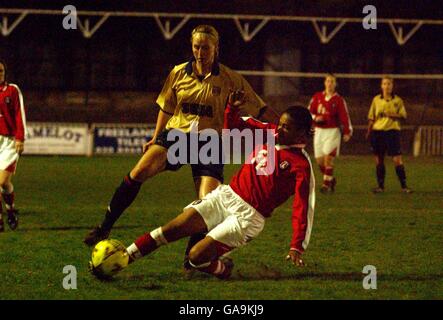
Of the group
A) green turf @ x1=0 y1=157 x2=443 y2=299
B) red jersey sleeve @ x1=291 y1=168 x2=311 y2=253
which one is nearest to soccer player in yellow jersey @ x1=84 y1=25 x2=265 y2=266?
green turf @ x1=0 y1=157 x2=443 y2=299

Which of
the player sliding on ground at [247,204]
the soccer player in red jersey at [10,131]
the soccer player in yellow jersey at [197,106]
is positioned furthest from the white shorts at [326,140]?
the player sliding on ground at [247,204]

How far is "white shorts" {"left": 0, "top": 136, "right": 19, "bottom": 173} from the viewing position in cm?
1052

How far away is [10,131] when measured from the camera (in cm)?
1056

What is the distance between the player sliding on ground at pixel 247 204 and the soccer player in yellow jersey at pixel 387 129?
927 cm

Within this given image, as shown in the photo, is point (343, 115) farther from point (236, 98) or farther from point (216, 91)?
point (236, 98)

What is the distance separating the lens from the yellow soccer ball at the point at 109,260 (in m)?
6.81

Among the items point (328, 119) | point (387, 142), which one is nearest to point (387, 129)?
point (387, 142)

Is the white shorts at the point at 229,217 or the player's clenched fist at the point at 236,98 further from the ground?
the player's clenched fist at the point at 236,98

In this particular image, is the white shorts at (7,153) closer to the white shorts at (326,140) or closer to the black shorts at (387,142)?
the white shorts at (326,140)

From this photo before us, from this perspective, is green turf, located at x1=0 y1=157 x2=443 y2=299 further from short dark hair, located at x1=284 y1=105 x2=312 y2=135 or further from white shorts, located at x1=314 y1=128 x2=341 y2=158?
short dark hair, located at x1=284 y1=105 x2=312 y2=135

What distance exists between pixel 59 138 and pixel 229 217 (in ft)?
63.7

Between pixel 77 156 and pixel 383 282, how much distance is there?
19239 millimetres

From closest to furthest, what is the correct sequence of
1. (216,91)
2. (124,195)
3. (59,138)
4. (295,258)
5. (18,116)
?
(295,258) < (216,91) < (124,195) < (18,116) < (59,138)
